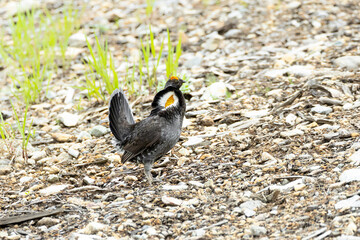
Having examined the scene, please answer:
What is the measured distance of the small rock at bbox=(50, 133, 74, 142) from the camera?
5703 millimetres

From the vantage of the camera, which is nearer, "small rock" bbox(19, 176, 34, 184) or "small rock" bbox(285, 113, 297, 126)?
"small rock" bbox(19, 176, 34, 184)

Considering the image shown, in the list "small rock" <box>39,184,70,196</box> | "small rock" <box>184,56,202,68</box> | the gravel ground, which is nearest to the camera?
the gravel ground

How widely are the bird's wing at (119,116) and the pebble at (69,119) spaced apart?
1.20 m

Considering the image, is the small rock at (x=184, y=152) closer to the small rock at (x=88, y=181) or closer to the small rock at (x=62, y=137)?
the small rock at (x=88, y=181)

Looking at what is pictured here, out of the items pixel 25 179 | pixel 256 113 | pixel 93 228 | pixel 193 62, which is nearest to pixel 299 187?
pixel 93 228

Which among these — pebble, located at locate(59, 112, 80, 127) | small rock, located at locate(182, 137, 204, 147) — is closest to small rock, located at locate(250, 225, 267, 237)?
small rock, located at locate(182, 137, 204, 147)

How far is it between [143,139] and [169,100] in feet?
1.58

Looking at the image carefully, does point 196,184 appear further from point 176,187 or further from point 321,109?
point 321,109

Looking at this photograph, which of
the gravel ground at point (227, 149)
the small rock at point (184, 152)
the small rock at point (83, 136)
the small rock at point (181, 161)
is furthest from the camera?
the small rock at point (83, 136)

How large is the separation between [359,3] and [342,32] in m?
1.33

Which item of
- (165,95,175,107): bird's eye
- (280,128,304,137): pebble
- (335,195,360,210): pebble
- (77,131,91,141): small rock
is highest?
(165,95,175,107): bird's eye

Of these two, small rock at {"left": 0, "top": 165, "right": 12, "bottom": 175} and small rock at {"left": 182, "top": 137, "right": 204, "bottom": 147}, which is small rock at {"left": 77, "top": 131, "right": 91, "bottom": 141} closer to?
small rock at {"left": 0, "top": 165, "right": 12, "bottom": 175}

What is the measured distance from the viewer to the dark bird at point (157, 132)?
459cm

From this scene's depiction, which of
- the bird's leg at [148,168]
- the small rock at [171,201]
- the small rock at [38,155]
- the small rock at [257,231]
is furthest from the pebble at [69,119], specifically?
the small rock at [257,231]
